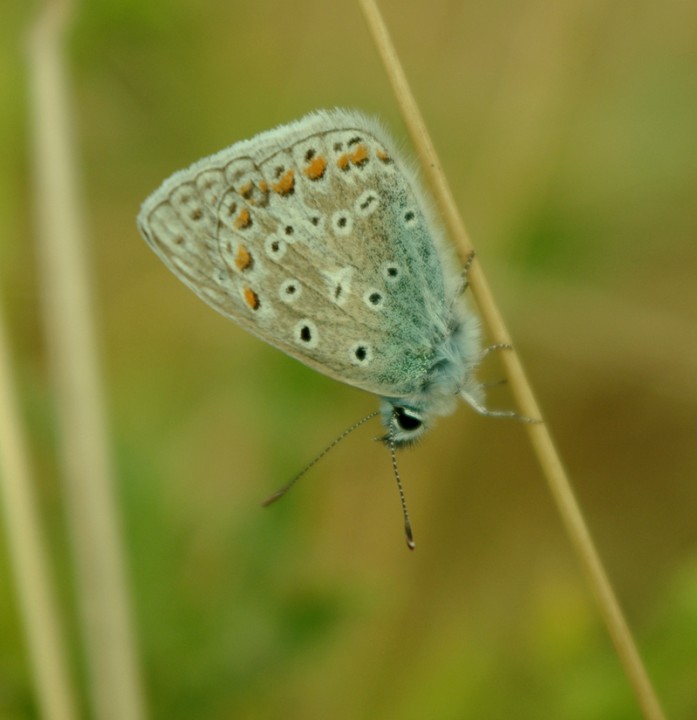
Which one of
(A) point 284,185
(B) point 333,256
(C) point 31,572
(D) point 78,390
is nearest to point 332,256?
(B) point 333,256

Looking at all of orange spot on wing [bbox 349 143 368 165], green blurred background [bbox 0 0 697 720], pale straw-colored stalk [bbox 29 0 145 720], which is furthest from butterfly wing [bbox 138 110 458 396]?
green blurred background [bbox 0 0 697 720]

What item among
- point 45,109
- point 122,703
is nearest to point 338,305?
point 45,109

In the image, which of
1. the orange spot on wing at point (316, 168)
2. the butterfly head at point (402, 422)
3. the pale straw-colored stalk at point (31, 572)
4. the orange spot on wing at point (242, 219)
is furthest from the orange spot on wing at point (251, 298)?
the pale straw-colored stalk at point (31, 572)

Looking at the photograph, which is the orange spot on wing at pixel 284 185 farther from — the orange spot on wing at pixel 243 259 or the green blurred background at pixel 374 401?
the green blurred background at pixel 374 401

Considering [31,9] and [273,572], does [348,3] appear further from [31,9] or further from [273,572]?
[273,572]

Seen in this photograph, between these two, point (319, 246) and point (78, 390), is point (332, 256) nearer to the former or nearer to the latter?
point (319, 246)

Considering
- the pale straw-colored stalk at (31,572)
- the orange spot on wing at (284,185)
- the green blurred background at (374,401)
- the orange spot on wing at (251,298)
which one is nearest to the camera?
the pale straw-colored stalk at (31,572)
